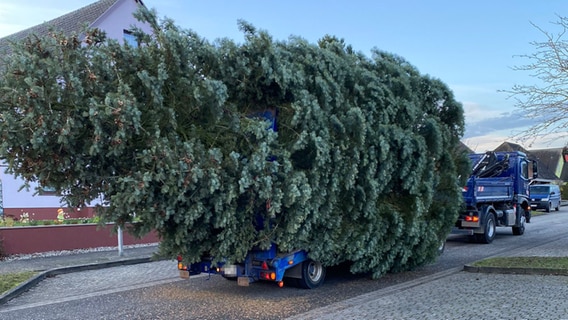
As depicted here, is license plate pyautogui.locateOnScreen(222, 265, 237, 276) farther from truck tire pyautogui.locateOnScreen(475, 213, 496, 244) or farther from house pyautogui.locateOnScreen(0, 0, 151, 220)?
truck tire pyautogui.locateOnScreen(475, 213, 496, 244)

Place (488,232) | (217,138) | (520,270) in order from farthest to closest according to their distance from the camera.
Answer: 1. (488,232)
2. (520,270)
3. (217,138)

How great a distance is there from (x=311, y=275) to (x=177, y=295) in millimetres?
2261

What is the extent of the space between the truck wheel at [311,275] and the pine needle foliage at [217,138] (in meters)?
0.39

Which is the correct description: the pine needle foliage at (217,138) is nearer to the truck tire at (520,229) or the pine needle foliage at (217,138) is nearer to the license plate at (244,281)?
the license plate at (244,281)

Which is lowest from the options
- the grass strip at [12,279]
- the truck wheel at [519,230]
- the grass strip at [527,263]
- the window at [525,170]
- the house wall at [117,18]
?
the truck wheel at [519,230]

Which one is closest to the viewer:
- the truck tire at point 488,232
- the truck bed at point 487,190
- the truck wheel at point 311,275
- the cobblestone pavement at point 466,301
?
the cobblestone pavement at point 466,301

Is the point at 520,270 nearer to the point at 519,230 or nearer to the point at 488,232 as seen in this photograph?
the point at 488,232

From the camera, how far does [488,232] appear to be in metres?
15.5

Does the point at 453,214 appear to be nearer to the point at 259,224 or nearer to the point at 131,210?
the point at 259,224

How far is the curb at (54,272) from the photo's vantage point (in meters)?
8.79

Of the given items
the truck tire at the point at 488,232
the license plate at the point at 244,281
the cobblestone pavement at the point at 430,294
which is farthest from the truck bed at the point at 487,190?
the license plate at the point at 244,281

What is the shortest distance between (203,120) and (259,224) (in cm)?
177

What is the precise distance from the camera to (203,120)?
7.02 m

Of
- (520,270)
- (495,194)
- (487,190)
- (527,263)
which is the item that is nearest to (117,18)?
(487,190)
